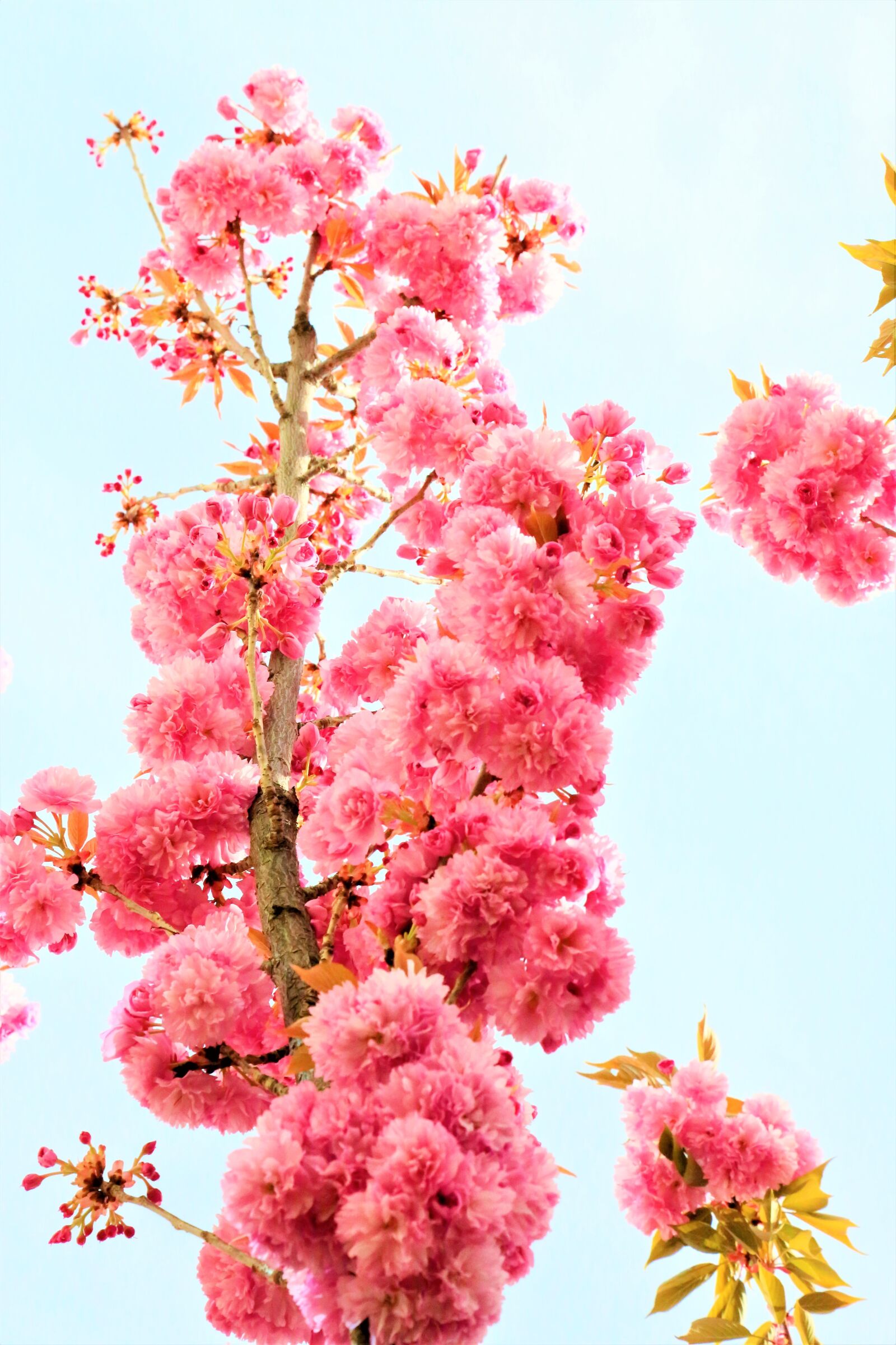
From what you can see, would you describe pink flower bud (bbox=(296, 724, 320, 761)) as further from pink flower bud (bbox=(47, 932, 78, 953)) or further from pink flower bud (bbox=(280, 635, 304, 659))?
pink flower bud (bbox=(47, 932, 78, 953))

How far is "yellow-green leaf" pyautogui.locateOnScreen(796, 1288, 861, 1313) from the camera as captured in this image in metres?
1.78

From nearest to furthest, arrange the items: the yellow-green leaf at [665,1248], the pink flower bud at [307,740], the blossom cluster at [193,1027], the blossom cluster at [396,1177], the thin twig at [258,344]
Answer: the blossom cluster at [396,1177] < the blossom cluster at [193,1027] < the yellow-green leaf at [665,1248] < the pink flower bud at [307,740] < the thin twig at [258,344]

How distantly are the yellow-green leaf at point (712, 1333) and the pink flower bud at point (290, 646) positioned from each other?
1451 millimetres

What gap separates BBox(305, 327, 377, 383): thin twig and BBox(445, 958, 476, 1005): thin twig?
2191 millimetres

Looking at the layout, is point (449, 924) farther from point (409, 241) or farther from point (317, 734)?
point (409, 241)

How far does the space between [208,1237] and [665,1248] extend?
813 millimetres

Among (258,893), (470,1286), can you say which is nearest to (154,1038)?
(258,893)

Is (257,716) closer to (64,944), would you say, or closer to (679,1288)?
(64,944)

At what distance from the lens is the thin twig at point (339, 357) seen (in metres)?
3.33

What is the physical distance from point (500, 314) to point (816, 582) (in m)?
1.55

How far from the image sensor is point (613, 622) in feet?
6.26

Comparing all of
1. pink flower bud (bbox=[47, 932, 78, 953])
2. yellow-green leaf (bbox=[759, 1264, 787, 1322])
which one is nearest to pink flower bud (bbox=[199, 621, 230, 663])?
pink flower bud (bbox=[47, 932, 78, 953])

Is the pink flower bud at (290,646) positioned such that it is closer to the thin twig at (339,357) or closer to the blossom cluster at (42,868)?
the blossom cluster at (42,868)

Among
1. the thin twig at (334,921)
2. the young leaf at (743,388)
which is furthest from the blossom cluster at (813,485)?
the thin twig at (334,921)
